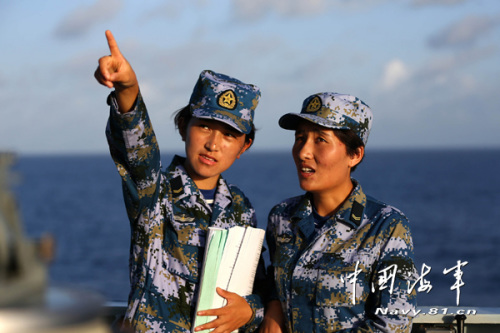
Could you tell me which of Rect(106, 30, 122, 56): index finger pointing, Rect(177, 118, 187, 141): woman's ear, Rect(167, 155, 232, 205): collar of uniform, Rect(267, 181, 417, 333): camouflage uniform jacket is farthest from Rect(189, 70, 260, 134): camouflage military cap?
Rect(106, 30, 122, 56): index finger pointing

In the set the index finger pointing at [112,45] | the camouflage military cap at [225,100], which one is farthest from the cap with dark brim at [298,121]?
the index finger pointing at [112,45]

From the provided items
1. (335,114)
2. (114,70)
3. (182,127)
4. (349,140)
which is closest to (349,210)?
(349,140)

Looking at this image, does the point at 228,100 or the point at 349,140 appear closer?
the point at 349,140

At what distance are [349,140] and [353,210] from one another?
34cm

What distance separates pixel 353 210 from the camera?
3.28 meters

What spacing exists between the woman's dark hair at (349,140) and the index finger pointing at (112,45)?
4.33 feet

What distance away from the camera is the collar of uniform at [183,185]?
333 cm

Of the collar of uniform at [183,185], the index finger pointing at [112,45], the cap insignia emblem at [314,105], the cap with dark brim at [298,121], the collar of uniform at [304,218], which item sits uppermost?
the cap insignia emblem at [314,105]

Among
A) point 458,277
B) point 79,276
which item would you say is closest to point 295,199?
point 458,277

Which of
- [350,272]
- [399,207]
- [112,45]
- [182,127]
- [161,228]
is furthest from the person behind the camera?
[399,207]

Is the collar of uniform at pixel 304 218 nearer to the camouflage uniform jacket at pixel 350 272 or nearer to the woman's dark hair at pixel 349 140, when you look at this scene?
the camouflage uniform jacket at pixel 350 272

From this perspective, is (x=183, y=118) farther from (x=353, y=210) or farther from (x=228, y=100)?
(x=353, y=210)

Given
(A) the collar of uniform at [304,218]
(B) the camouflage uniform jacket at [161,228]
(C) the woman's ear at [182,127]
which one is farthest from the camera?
(C) the woman's ear at [182,127]

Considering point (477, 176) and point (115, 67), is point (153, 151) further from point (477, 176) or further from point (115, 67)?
point (477, 176)
